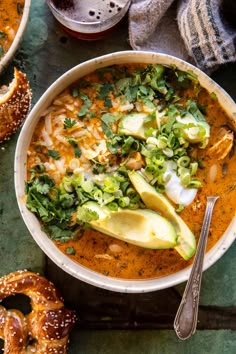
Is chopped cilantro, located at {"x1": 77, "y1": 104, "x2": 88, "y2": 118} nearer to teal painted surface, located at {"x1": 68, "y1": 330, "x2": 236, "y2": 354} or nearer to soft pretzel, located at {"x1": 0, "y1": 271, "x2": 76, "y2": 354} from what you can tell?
soft pretzel, located at {"x1": 0, "y1": 271, "x2": 76, "y2": 354}

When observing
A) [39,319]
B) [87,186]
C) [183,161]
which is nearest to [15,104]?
[87,186]

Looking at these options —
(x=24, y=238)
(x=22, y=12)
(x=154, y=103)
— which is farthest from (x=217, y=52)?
(x=24, y=238)

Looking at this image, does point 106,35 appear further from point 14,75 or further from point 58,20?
point 14,75

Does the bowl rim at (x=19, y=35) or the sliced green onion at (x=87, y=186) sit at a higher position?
the bowl rim at (x=19, y=35)

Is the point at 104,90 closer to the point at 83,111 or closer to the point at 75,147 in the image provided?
the point at 83,111

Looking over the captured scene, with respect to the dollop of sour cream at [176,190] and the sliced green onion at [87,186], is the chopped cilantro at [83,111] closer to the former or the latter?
the sliced green onion at [87,186]

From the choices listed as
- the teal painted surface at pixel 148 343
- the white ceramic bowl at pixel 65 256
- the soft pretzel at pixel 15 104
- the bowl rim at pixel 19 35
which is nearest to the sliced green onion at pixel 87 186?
the white ceramic bowl at pixel 65 256
